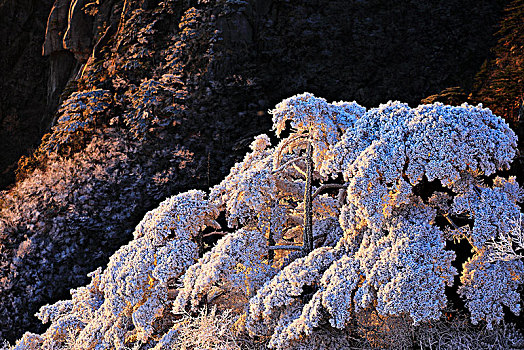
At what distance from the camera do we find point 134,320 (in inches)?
193

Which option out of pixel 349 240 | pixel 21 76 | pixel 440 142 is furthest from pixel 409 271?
pixel 21 76

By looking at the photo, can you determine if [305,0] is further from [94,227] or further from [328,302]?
[328,302]

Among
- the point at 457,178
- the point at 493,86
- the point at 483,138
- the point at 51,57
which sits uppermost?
the point at 51,57

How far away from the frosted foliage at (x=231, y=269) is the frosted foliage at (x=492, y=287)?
5.77 feet

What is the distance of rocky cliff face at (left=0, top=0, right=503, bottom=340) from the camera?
28.2 feet

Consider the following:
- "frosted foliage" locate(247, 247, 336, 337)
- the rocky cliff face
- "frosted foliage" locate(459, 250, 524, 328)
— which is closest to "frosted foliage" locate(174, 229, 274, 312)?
"frosted foliage" locate(247, 247, 336, 337)

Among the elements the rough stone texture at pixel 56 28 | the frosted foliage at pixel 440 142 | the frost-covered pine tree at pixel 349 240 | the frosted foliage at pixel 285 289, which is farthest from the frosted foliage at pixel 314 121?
the rough stone texture at pixel 56 28

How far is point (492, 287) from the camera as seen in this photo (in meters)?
4.02

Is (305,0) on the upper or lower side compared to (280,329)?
upper

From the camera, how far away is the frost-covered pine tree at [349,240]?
3.91 m

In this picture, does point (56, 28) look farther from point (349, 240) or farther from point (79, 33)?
point (349, 240)

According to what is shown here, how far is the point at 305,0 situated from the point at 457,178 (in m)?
7.78

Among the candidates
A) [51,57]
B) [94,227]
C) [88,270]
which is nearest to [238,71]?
[94,227]

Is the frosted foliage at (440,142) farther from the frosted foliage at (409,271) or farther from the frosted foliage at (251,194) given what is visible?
the frosted foliage at (251,194)
